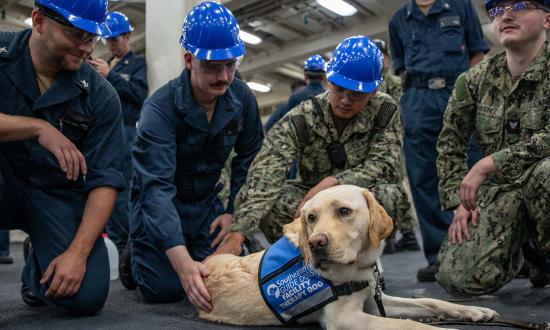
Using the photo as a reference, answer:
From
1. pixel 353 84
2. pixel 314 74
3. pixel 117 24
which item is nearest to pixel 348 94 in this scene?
pixel 353 84

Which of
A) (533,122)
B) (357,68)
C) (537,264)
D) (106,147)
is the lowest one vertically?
(537,264)

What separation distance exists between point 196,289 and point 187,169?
81cm

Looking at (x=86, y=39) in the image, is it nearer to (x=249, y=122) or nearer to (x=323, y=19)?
(x=249, y=122)

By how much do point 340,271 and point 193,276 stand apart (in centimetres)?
60

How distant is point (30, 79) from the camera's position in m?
2.28

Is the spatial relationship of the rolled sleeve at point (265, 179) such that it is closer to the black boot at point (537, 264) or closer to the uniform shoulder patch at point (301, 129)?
the uniform shoulder patch at point (301, 129)

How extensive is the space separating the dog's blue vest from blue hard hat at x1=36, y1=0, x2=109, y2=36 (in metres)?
1.13

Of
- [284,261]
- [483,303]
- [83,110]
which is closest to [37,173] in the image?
[83,110]

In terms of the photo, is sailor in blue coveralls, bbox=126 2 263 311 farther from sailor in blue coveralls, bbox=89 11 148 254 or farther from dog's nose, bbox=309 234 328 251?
sailor in blue coveralls, bbox=89 11 148 254

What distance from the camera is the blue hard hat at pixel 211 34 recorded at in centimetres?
239

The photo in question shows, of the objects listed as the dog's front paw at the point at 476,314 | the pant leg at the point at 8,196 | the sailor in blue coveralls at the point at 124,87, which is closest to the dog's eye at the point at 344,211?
the dog's front paw at the point at 476,314

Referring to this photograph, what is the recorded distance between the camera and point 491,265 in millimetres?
2359

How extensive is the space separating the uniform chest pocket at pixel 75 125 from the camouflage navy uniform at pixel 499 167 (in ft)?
5.34

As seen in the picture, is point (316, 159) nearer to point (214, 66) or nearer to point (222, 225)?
point (222, 225)
